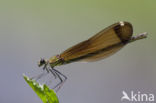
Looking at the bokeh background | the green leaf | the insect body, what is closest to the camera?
the green leaf

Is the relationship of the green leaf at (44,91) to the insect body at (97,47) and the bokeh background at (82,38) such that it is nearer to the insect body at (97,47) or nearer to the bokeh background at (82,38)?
the insect body at (97,47)

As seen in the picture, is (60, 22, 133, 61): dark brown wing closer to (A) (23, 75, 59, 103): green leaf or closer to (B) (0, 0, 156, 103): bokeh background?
(A) (23, 75, 59, 103): green leaf

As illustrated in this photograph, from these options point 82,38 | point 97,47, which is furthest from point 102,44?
point 82,38

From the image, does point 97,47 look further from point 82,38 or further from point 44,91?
point 82,38

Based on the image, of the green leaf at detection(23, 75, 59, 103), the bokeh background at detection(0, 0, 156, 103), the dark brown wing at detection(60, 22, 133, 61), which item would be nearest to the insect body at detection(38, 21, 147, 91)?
the dark brown wing at detection(60, 22, 133, 61)

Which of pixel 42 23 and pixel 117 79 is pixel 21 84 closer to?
Answer: pixel 42 23

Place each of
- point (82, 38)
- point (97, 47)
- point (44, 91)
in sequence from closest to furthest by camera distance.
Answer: point (44, 91)
point (97, 47)
point (82, 38)
